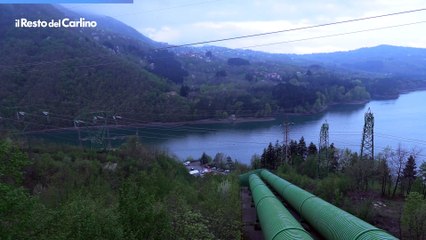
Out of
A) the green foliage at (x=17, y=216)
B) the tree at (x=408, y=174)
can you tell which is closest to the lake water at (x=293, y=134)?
the tree at (x=408, y=174)

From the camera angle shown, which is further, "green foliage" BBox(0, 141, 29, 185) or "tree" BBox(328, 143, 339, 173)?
"tree" BBox(328, 143, 339, 173)

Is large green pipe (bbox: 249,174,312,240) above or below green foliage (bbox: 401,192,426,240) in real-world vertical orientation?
above

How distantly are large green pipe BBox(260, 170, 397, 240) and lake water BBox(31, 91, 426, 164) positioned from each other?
23.2 metres

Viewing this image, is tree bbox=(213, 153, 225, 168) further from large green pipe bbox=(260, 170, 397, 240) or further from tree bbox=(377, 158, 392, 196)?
large green pipe bbox=(260, 170, 397, 240)

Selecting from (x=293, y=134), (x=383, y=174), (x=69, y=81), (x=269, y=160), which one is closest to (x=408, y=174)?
(x=383, y=174)

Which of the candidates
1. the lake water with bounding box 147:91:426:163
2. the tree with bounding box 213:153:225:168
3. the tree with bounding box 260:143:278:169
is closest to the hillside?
the lake water with bounding box 147:91:426:163

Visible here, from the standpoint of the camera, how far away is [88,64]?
171ft

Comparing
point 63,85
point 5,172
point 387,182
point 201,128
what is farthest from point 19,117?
point 5,172

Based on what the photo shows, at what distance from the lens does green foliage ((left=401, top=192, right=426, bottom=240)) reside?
9.11 meters

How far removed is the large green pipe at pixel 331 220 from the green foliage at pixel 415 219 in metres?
2.36

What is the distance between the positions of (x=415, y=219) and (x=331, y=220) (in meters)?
3.37

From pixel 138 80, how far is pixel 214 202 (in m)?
42.4

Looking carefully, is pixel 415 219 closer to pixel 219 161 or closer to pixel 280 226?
pixel 280 226

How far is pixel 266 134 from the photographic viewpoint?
39.7m
